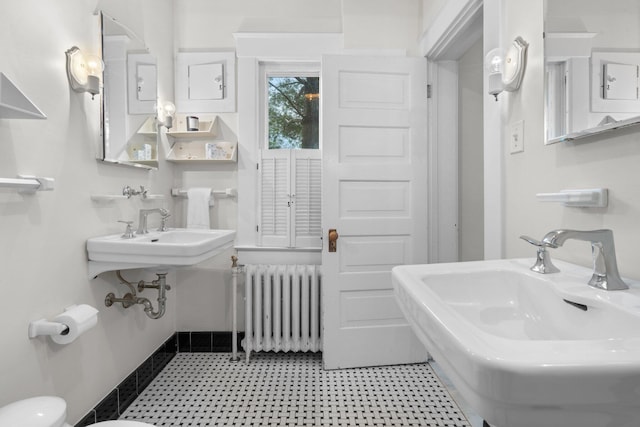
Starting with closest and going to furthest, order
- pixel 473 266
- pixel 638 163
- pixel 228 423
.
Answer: pixel 638 163 → pixel 473 266 → pixel 228 423

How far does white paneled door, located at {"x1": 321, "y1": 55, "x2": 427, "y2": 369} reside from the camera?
2090mm

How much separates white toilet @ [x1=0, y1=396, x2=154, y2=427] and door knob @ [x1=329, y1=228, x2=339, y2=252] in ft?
4.65

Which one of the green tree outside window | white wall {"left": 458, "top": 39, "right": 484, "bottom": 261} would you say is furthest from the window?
white wall {"left": 458, "top": 39, "right": 484, "bottom": 261}

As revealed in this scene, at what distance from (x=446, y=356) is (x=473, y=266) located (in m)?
0.54

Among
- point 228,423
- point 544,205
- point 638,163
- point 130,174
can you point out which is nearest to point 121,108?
point 130,174

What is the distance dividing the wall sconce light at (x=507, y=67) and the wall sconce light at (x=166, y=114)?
1.83 metres

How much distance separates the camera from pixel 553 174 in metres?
1.09

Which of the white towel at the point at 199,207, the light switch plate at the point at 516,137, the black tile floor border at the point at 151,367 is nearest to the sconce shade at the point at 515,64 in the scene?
the light switch plate at the point at 516,137

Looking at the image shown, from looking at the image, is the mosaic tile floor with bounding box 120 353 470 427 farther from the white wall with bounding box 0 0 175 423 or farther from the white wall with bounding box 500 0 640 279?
the white wall with bounding box 500 0 640 279

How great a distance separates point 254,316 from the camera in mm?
2264

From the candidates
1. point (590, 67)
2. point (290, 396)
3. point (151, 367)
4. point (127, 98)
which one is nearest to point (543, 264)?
point (590, 67)

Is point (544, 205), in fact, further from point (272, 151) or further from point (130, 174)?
point (130, 174)

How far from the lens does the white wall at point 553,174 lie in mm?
849

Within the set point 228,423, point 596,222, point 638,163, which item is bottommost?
point 228,423
